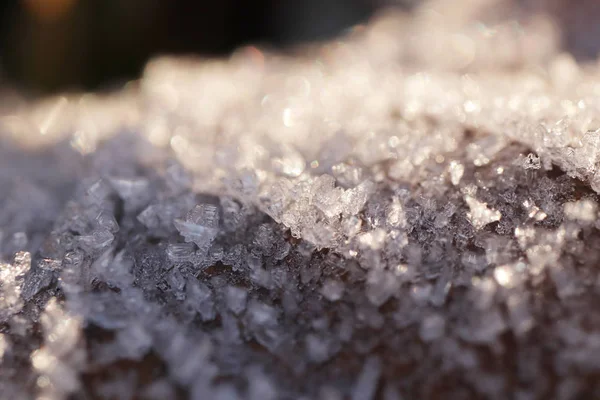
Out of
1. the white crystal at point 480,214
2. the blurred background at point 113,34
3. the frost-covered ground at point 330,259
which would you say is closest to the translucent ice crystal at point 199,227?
the frost-covered ground at point 330,259

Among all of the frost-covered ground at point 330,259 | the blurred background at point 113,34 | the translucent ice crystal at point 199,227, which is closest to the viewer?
the frost-covered ground at point 330,259

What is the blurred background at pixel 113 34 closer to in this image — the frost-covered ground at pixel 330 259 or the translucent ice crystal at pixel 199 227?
the frost-covered ground at pixel 330 259

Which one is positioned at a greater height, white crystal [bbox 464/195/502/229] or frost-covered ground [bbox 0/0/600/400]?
white crystal [bbox 464/195/502/229]

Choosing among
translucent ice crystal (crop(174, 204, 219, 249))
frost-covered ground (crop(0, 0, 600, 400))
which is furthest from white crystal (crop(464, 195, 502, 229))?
translucent ice crystal (crop(174, 204, 219, 249))

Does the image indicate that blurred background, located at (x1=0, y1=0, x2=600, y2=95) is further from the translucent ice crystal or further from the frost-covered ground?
the translucent ice crystal

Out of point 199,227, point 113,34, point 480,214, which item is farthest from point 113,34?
point 480,214

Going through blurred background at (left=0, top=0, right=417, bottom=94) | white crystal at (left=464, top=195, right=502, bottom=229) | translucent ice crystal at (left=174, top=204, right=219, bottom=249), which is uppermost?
white crystal at (left=464, top=195, right=502, bottom=229)
